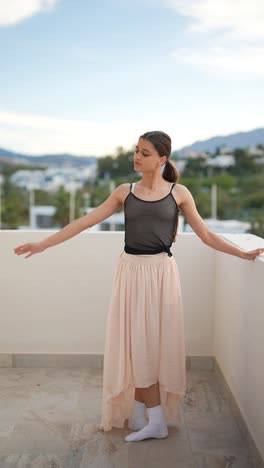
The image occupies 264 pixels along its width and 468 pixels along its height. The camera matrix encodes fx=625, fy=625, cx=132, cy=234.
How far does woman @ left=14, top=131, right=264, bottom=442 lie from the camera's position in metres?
2.76

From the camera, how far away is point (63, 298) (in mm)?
3953

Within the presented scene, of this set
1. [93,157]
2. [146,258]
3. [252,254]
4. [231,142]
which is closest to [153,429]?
[146,258]

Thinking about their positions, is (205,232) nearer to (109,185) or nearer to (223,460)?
(223,460)

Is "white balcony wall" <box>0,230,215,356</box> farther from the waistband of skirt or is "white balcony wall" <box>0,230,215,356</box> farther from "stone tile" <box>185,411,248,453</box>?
the waistband of skirt

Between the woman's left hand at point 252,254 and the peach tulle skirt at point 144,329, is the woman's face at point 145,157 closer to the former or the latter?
the peach tulle skirt at point 144,329

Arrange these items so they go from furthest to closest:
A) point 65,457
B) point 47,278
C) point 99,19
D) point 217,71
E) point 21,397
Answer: point 217,71 < point 99,19 < point 47,278 < point 21,397 < point 65,457

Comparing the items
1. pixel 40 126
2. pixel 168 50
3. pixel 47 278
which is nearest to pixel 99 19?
pixel 168 50

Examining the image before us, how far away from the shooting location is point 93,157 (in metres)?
50.9

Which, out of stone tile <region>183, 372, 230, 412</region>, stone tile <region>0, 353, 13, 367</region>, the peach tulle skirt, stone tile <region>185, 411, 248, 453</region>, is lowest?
stone tile <region>185, 411, 248, 453</region>

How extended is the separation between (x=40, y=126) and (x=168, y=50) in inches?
486

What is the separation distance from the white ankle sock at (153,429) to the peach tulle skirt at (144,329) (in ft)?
0.38

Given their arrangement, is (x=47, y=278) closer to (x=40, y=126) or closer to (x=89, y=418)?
(x=89, y=418)

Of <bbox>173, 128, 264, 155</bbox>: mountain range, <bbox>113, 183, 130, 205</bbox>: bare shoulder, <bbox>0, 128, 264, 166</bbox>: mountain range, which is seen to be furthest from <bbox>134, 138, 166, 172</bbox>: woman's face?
<bbox>0, 128, 264, 166</bbox>: mountain range

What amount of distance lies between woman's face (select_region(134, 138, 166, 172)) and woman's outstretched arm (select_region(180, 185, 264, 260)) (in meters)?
0.18
